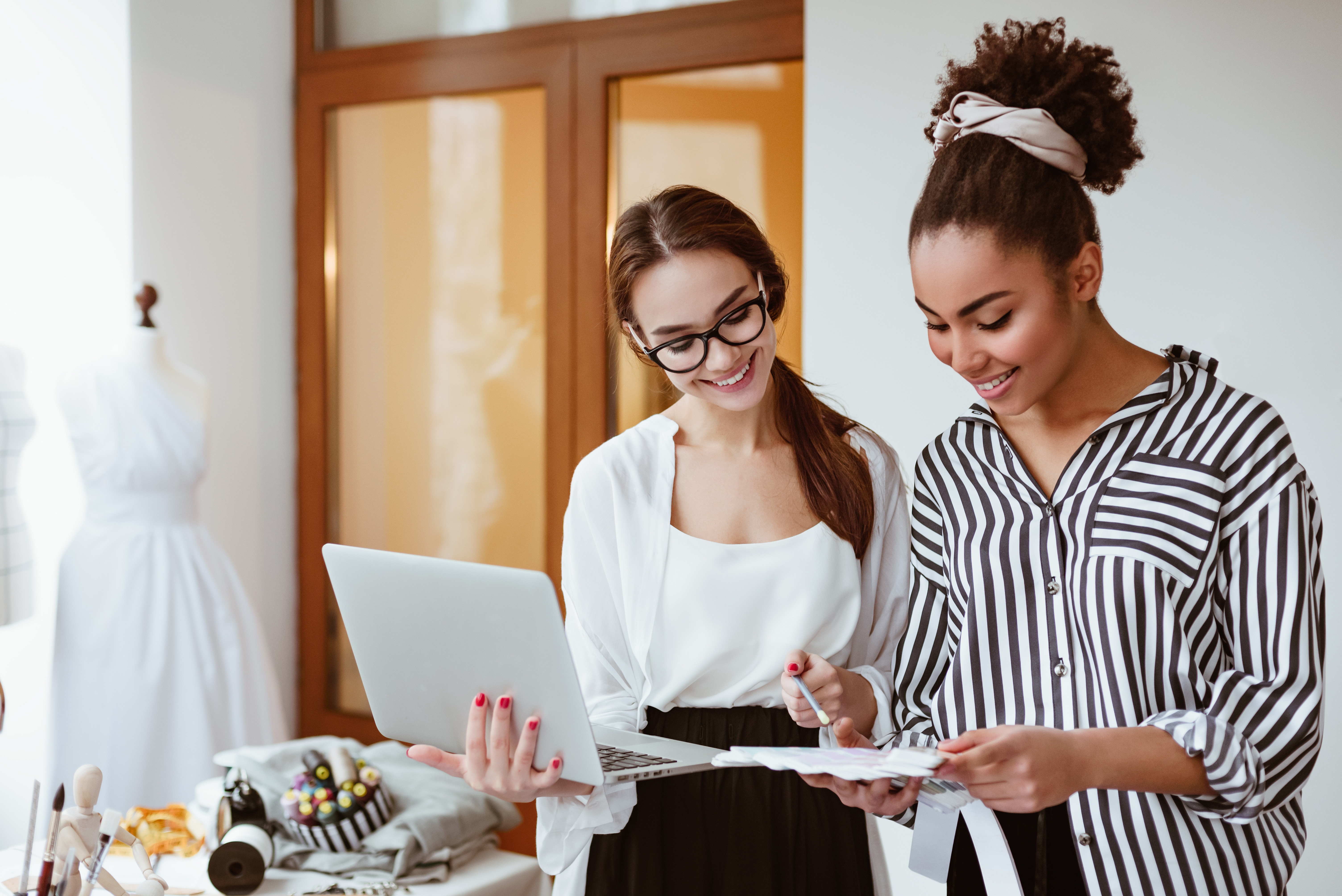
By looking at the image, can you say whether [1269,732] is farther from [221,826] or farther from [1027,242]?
[221,826]

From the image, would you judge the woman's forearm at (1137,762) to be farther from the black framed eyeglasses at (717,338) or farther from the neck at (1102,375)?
the black framed eyeglasses at (717,338)

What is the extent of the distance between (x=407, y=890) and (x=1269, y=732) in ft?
5.14

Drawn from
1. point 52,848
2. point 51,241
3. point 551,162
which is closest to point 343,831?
point 52,848

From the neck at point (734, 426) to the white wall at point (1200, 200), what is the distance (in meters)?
1.08

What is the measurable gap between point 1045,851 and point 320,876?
4.77ft

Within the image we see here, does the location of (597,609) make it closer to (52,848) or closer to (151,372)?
(52,848)

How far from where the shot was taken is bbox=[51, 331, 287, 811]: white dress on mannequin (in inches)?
110

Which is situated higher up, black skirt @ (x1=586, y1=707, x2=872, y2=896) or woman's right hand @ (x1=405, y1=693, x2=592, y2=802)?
woman's right hand @ (x1=405, y1=693, x2=592, y2=802)

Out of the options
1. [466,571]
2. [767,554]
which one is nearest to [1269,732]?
[767,554]

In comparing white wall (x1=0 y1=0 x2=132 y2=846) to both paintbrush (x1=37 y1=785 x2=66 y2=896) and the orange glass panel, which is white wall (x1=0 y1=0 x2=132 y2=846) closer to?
the orange glass panel

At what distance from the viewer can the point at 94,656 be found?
282 cm

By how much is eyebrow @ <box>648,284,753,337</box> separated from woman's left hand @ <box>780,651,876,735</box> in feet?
1.30

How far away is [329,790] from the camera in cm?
218

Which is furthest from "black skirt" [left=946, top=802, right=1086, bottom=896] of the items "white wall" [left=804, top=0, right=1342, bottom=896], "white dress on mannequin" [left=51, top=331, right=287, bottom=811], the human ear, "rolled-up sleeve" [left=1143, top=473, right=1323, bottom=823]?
"white dress on mannequin" [left=51, top=331, right=287, bottom=811]
